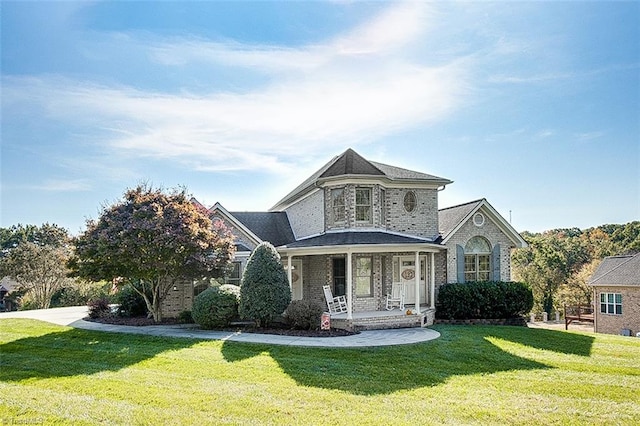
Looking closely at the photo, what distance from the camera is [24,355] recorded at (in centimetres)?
1180

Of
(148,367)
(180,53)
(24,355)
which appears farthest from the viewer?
(180,53)

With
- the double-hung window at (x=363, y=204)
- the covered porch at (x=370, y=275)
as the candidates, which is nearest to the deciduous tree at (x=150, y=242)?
the covered porch at (x=370, y=275)

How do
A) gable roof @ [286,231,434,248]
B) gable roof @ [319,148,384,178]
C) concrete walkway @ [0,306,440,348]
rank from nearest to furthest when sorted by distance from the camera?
concrete walkway @ [0,306,440,348] → gable roof @ [286,231,434,248] → gable roof @ [319,148,384,178]

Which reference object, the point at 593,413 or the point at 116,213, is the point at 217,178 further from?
the point at 593,413

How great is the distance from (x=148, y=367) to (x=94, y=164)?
30.8 ft

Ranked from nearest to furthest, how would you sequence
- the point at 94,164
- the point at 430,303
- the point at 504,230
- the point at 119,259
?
the point at 119,259 → the point at 94,164 → the point at 430,303 → the point at 504,230

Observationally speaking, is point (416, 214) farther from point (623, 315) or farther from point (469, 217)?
point (623, 315)

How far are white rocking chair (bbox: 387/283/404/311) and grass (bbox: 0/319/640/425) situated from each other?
15.7 ft

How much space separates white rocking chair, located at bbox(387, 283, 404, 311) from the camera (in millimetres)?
18109

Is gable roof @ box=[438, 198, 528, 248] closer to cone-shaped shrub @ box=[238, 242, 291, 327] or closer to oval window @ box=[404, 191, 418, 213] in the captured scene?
oval window @ box=[404, 191, 418, 213]

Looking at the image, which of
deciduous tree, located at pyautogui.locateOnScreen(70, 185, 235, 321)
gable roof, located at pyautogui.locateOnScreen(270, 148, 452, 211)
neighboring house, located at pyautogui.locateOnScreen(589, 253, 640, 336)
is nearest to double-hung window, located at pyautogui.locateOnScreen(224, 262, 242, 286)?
deciduous tree, located at pyautogui.locateOnScreen(70, 185, 235, 321)

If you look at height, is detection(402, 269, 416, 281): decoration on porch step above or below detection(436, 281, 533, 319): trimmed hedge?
above

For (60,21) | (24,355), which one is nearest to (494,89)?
(60,21)

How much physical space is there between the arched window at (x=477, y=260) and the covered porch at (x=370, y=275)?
5.42ft
